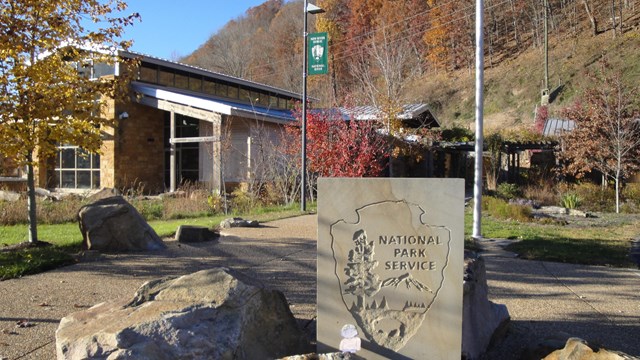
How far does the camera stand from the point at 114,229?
27.7 feet

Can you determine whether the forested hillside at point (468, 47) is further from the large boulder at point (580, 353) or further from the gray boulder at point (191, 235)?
the large boulder at point (580, 353)

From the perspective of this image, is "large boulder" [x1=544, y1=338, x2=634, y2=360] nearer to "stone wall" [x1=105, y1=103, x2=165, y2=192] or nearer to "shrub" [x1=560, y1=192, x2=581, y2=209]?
"shrub" [x1=560, y1=192, x2=581, y2=209]

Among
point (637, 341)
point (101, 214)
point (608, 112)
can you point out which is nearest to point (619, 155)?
point (608, 112)

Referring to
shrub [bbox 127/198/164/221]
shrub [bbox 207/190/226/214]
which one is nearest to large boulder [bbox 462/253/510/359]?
shrub [bbox 127/198/164/221]

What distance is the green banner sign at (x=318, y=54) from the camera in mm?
15156

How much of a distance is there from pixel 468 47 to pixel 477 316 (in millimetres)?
49154

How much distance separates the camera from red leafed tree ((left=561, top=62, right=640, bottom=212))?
1836cm

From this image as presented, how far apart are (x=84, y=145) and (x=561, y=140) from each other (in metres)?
19.1

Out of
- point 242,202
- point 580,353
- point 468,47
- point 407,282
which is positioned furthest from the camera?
point 468,47

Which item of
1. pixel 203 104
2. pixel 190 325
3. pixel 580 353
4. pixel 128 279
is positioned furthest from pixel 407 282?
pixel 203 104

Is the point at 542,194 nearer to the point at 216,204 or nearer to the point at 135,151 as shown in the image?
the point at 216,204

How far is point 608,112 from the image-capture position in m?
18.5

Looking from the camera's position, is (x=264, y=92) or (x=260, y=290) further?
(x=264, y=92)

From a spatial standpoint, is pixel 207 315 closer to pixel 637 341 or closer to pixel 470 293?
pixel 470 293
